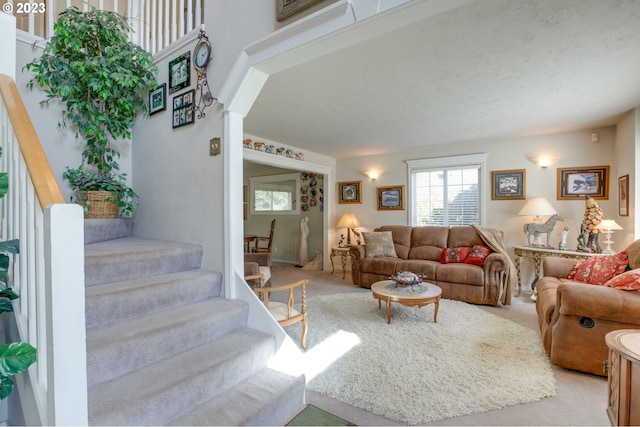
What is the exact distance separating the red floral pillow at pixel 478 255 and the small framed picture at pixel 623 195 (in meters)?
1.54

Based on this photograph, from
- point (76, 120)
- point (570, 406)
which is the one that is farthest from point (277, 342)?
point (76, 120)

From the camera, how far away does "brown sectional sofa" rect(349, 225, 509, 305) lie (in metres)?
3.80

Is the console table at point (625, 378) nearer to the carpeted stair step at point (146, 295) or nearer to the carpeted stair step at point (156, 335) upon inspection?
the carpeted stair step at point (156, 335)

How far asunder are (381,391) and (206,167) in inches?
80.1

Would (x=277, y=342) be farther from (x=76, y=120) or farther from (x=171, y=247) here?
(x=76, y=120)

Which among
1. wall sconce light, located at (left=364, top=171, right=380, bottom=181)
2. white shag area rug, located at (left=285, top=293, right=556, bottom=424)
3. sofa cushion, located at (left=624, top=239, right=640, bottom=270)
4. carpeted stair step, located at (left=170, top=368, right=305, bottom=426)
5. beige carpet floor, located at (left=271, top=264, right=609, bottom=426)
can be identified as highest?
wall sconce light, located at (left=364, top=171, right=380, bottom=181)

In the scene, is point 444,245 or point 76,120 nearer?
point 76,120

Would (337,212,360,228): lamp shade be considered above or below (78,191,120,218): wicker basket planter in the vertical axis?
below

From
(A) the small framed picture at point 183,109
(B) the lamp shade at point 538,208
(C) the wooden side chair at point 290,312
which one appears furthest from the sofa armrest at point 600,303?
(A) the small framed picture at point 183,109

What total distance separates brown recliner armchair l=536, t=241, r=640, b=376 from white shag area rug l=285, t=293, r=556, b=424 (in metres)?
0.22

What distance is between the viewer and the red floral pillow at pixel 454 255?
14.1 ft

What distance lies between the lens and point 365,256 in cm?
481

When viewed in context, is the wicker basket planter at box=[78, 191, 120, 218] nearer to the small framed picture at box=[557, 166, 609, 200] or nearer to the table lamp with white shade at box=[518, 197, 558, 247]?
the table lamp with white shade at box=[518, 197, 558, 247]
